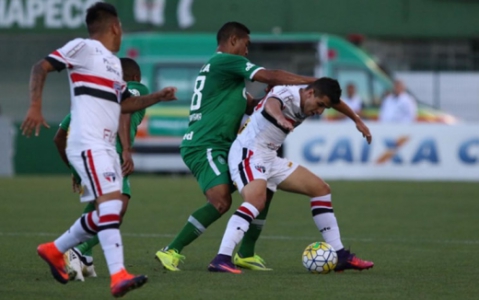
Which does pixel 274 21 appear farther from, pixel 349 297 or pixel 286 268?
pixel 349 297

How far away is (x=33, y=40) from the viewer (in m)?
29.6

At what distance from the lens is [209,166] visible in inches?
387

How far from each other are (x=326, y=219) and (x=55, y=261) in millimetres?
2687

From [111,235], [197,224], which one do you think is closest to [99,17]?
[111,235]

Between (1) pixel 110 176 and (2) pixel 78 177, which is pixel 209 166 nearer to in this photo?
(2) pixel 78 177

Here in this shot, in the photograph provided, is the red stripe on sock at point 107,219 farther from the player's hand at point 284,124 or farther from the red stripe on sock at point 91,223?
the player's hand at point 284,124

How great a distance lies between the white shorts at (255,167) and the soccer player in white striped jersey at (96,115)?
174cm

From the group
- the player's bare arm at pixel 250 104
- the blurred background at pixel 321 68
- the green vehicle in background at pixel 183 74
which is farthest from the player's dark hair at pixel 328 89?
the green vehicle in background at pixel 183 74

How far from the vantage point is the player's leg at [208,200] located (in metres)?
9.71

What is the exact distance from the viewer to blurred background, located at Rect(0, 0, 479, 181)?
76.2 feet

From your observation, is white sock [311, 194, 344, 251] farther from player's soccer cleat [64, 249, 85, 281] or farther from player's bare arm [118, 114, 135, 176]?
player's soccer cleat [64, 249, 85, 281]

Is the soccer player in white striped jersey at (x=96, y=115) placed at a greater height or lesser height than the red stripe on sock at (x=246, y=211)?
greater

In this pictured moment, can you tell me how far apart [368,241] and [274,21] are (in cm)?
1854

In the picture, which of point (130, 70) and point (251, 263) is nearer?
point (130, 70)
